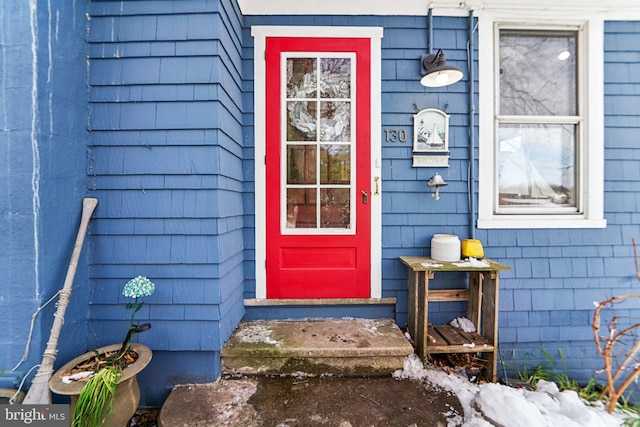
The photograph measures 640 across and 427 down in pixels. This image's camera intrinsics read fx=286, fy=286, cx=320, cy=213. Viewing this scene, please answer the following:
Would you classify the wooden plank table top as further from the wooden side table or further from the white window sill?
the white window sill

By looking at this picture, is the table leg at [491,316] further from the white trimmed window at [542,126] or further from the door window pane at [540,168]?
the door window pane at [540,168]

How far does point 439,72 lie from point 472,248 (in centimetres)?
127

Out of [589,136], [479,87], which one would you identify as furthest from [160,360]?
[589,136]

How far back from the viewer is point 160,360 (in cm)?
175

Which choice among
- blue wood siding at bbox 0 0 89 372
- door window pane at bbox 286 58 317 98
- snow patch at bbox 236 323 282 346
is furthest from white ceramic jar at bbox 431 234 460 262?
blue wood siding at bbox 0 0 89 372

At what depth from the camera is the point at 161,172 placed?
5.75ft

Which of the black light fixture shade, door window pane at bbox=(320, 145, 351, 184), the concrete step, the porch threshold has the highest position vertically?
the black light fixture shade

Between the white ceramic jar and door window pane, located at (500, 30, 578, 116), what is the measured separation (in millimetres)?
1172

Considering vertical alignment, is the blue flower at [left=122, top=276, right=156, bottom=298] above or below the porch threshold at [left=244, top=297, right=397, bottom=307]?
above

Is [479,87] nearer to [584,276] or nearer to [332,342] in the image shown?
[584,276]

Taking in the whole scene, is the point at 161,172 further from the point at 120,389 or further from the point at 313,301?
the point at 313,301

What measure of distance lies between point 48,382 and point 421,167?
2.57 m

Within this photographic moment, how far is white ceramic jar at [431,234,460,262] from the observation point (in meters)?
2.08

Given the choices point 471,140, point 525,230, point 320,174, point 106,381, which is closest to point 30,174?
point 106,381
